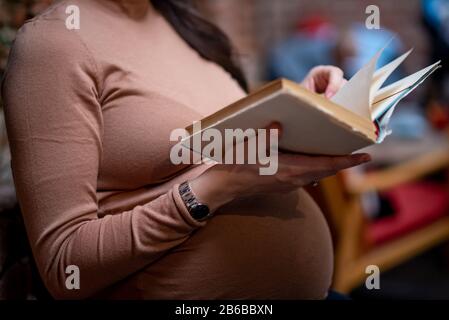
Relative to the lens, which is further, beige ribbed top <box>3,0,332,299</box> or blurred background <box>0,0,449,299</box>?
blurred background <box>0,0,449,299</box>

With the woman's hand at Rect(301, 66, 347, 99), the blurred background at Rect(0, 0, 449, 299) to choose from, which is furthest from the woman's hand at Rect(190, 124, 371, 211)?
the blurred background at Rect(0, 0, 449, 299)

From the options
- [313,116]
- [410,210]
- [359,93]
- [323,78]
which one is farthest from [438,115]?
[313,116]

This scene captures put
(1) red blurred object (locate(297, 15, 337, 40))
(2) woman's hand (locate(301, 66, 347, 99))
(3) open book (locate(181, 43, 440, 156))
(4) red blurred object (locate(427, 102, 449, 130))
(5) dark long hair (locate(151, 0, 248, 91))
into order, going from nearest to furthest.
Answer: (3) open book (locate(181, 43, 440, 156)) → (2) woman's hand (locate(301, 66, 347, 99)) → (5) dark long hair (locate(151, 0, 248, 91)) → (4) red blurred object (locate(427, 102, 449, 130)) → (1) red blurred object (locate(297, 15, 337, 40))

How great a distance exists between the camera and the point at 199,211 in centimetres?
79

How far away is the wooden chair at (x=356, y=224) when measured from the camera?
1.88m

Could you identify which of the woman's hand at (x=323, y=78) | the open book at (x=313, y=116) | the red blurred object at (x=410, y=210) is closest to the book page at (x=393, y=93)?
the open book at (x=313, y=116)

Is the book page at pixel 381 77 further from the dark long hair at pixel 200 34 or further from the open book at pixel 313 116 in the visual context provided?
the dark long hair at pixel 200 34

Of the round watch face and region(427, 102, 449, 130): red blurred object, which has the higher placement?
region(427, 102, 449, 130): red blurred object

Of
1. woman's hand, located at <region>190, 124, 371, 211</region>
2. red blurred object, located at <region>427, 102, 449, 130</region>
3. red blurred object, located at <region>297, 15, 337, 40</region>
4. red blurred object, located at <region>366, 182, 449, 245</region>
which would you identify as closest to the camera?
woman's hand, located at <region>190, 124, 371, 211</region>

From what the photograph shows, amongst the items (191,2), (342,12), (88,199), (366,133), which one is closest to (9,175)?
(88,199)

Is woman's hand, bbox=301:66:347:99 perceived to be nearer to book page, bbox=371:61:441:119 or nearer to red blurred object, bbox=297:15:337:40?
book page, bbox=371:61:441:119

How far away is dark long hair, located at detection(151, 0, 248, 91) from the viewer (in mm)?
1127

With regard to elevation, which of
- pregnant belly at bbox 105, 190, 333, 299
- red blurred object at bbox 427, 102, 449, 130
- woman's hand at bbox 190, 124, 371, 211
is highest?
red blurred object at bbox 427, 102, 449, 130
